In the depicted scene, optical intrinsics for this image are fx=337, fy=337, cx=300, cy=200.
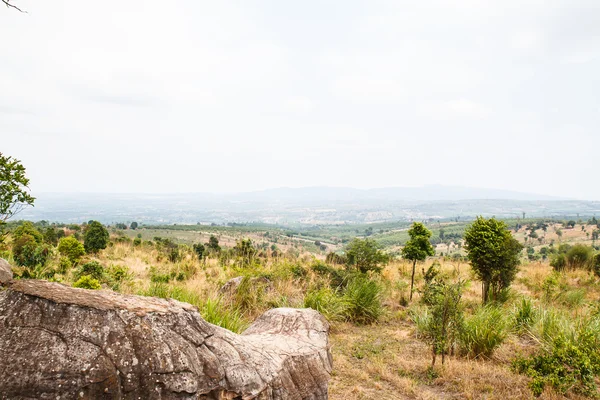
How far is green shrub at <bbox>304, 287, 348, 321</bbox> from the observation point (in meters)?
8.72

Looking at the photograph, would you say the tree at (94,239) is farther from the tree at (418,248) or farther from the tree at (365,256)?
the tree at (418,248)

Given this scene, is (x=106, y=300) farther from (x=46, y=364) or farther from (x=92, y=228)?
(x=92, y=228)

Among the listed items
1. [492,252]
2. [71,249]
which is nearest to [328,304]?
[492,252]

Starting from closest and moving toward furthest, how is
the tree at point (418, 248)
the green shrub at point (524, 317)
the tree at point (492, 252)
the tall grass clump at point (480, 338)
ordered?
A: the tall grass clump at point (480, 338) → the green shrub at point (524, 317) → the tree at point (492, 252) → the tree at point (418, 248)

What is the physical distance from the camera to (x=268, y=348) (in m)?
3.73

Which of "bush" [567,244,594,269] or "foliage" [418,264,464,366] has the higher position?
"foliage" [418,264,464,366]

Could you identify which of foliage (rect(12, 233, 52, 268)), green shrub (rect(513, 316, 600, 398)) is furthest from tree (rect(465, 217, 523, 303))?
foliage (rect(12, 233, 52, 268))

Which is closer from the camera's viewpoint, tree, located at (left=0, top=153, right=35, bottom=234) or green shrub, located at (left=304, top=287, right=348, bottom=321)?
tree, located at (left=0, top=153, right=35, bottom=234)

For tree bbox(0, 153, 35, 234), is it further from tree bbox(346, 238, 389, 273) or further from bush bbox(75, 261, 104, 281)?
tree bbox(346, 238, 389, 273)

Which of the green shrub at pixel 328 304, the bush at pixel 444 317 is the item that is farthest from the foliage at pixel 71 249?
the bush at pixel 444 317

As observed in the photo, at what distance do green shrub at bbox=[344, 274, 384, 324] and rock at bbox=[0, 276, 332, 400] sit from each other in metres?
6.21

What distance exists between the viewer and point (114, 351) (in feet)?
8.31

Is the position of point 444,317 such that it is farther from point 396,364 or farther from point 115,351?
point 115,351

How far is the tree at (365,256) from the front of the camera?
38.6 ft
